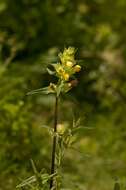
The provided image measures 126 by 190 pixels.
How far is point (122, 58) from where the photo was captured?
15.1 feet

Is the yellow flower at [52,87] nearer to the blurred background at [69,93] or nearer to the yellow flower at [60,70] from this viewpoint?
the yellow flower at [60,70]

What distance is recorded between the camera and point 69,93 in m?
4.11

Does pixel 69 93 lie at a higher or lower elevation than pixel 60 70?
higher

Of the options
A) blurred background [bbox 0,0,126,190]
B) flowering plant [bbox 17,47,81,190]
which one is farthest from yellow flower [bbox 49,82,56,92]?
blurred background [bbox 0,0,126,190]

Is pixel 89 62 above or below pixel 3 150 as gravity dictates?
above

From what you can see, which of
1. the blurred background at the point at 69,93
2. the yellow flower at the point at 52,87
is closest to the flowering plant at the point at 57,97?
the yellow flower at the point at 52,87

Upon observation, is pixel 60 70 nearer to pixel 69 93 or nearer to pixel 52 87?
pixel 52 87

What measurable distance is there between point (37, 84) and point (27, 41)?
0.46 metres

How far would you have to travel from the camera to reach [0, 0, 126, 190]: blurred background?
3098mm

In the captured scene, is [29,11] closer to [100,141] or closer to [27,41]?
[27,41]

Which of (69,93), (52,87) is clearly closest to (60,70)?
(52,87)

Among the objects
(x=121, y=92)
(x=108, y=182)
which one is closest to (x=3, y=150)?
(x=108, y=182)

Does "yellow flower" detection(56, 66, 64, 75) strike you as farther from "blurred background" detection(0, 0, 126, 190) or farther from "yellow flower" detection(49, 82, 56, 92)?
"blurred background" detection(0, 0, 126, 190)

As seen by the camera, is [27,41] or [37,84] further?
[27,41]
